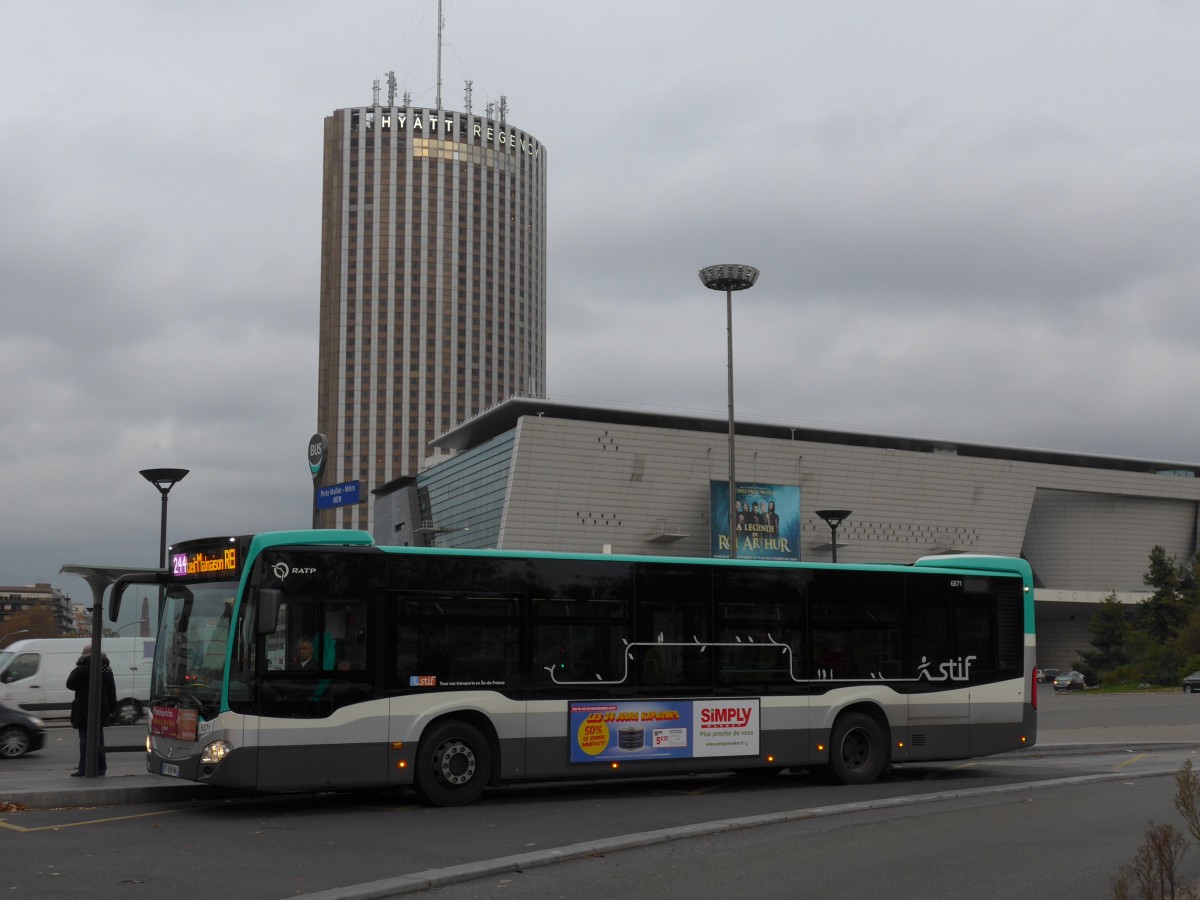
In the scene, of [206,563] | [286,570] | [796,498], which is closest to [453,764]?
[286,570]

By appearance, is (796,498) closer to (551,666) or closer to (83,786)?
(551,666)

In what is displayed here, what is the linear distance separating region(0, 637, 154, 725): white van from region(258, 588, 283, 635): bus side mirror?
1643 cm

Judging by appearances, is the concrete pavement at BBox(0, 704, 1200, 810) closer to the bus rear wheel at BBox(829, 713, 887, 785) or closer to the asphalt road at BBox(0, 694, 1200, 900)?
the asphalt road at BBox(0, 694, 1200, 900)

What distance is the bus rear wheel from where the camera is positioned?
16359 mm

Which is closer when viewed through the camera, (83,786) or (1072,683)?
(83,786)

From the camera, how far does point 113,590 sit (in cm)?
1451

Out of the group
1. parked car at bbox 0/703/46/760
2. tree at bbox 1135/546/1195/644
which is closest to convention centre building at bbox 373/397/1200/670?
tree at bbox 1135/546/1195/644

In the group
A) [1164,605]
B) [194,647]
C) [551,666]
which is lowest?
[1164,605]

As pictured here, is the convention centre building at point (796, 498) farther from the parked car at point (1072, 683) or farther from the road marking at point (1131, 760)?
the road marking at point (1131, 760)

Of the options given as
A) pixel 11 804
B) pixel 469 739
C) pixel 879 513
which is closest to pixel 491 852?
pixel 469 739

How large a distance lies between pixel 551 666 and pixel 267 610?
137 inches

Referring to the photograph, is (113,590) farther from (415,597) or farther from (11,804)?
(415,597)

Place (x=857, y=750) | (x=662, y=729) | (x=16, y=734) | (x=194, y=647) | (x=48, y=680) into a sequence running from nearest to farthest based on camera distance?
(x=194, y=647), (x=662, y=729), (x=857, y=750), (x=16, y=734), (x=48, y=680)

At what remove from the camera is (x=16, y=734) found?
2000 cm
